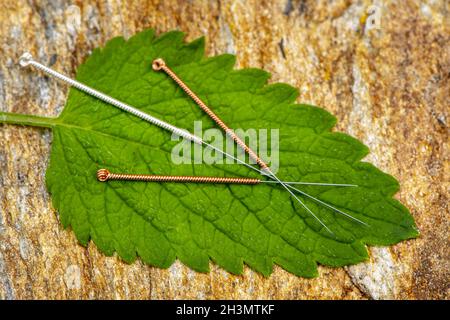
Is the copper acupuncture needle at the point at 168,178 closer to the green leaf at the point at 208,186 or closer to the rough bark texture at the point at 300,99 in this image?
the green leaf at the point at 208,186

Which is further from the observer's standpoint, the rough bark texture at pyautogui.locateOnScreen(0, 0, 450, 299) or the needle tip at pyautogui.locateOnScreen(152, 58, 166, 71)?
the needle tip at pyautogui.locateOnScreen(152, 58, 166, 71)

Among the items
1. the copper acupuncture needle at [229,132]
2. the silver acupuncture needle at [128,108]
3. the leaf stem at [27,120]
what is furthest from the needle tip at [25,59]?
the copper acupuncture needle at [229,132]

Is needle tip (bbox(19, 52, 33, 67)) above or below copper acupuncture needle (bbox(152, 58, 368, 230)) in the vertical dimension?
above

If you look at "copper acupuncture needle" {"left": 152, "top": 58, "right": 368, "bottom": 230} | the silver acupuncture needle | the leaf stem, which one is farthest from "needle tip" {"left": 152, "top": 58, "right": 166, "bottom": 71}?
the leaf stem

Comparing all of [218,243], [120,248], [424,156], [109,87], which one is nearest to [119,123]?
[109,87]

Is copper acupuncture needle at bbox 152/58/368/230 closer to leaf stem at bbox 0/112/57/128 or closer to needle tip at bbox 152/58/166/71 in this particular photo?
needle tip at bbox 152/58/166/71

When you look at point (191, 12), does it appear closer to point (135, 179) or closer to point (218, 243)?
point (135, 179)

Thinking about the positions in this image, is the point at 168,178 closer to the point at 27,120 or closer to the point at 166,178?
the point at 166,178
